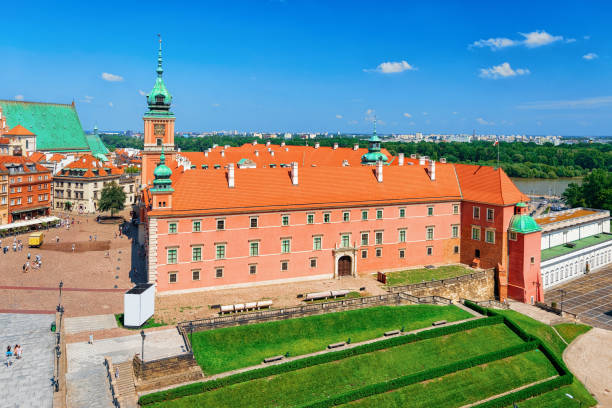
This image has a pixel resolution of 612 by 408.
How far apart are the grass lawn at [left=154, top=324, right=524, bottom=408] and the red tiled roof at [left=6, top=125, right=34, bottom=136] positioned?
10117 cm

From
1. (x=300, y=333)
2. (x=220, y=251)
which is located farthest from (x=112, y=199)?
(x=300, y=333)

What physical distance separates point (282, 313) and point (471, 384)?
52.7ft

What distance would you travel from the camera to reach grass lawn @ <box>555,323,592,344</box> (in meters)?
48.5

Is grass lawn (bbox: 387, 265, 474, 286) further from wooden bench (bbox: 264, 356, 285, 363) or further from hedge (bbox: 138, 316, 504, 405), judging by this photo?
wooden bench (bbox: 264, 356, 285, 363)

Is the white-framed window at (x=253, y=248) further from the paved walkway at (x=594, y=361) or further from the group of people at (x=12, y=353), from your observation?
the paved walkway at (x=594, y=361)

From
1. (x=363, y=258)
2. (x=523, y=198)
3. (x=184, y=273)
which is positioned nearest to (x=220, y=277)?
(x=184, y=273)

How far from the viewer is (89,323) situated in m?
40.2

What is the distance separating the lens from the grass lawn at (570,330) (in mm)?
48500

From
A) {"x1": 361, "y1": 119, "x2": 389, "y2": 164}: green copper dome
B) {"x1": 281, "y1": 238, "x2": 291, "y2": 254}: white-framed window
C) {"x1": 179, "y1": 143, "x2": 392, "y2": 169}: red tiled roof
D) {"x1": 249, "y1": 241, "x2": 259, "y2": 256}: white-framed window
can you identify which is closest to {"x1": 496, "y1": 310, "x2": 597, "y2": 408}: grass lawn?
{"x1": 281, "y1": 238, "x2": 291, "y2": 254}: white-framed window

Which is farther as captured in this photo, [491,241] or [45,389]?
[491,241]

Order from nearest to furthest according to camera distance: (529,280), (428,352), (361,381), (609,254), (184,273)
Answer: (361,381) < (428,352) < (184,273) < (529,280) < (609,254)

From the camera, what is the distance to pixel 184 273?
47781 mm

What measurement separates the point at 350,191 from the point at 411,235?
31.0 ft

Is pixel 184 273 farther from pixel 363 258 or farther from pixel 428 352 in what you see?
pixel 428 352
